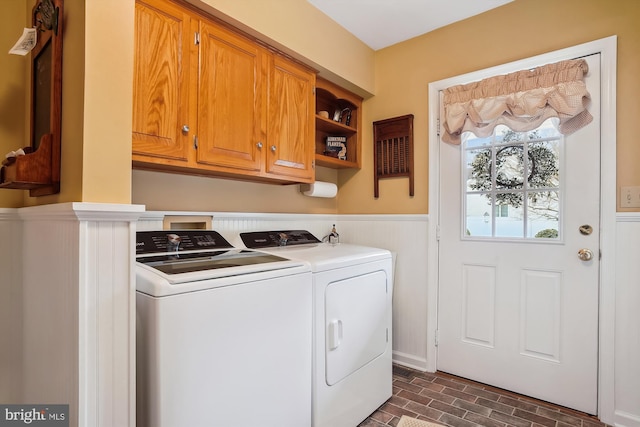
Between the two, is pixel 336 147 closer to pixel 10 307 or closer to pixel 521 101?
pixel 521 101

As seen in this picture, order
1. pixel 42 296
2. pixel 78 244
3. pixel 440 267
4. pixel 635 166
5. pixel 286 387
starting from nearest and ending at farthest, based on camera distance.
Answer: pixel 78 244 < pixel 42 296 < pixel 286 387 < pixel 635 166 < pixel 440 267

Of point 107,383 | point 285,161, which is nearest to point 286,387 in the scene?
point 107,383

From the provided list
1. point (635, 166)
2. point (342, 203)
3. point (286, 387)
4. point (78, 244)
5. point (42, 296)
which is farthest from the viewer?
point (342, 203)

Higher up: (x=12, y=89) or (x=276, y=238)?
(x=12, y=89)

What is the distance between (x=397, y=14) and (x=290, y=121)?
1.04 m

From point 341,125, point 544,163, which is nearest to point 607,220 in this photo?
point 544,163

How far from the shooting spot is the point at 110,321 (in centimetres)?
98

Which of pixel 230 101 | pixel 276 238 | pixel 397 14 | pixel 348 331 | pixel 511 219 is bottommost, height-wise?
pixel 348 331

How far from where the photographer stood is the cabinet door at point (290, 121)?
2.07m

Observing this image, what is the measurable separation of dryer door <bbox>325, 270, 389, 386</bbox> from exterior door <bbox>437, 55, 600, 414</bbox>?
67 centimetres

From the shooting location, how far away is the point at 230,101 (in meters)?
1.84

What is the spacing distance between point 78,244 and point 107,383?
0.40 meters

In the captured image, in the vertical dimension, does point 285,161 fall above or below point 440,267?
above

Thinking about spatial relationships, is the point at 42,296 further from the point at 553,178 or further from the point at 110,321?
the point at 553,178
